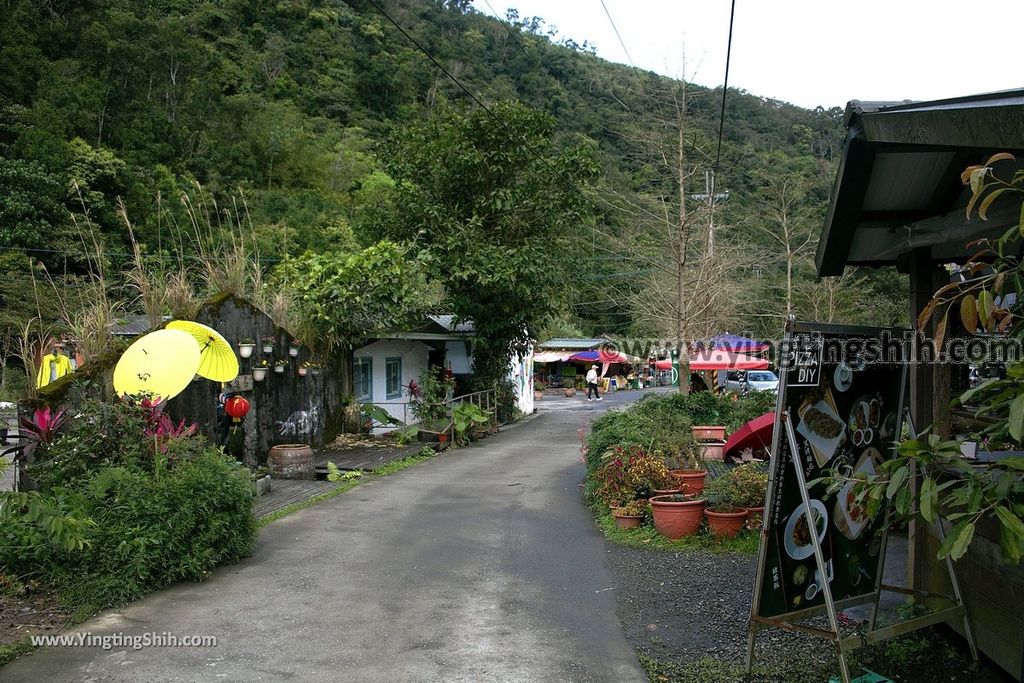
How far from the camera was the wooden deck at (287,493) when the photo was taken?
1095 centimetres

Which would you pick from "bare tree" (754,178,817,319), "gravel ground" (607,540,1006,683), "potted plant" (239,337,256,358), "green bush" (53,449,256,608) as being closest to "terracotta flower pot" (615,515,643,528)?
"gravel ground" (607,540,1006,683)

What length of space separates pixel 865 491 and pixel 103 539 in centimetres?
589

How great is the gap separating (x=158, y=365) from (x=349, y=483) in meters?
5.01

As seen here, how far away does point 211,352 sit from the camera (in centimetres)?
1093

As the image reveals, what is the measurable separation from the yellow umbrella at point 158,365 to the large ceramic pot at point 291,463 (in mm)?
4808

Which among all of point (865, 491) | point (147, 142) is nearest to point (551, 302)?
point (865, 491)

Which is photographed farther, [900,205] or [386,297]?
[386,297]

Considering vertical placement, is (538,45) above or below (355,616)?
above

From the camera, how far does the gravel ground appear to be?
5.01 meters

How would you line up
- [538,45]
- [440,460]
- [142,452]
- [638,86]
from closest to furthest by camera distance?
[142,452] < [440,460] < [638,86] < [538,45]

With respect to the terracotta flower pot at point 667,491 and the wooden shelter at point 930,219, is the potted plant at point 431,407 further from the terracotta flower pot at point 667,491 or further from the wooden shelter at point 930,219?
the wooden shelter at point 930,219

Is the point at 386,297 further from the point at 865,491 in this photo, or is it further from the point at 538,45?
the point at 538,45

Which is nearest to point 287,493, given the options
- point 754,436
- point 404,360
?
point 754,436

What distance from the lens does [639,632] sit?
604 centimetres
